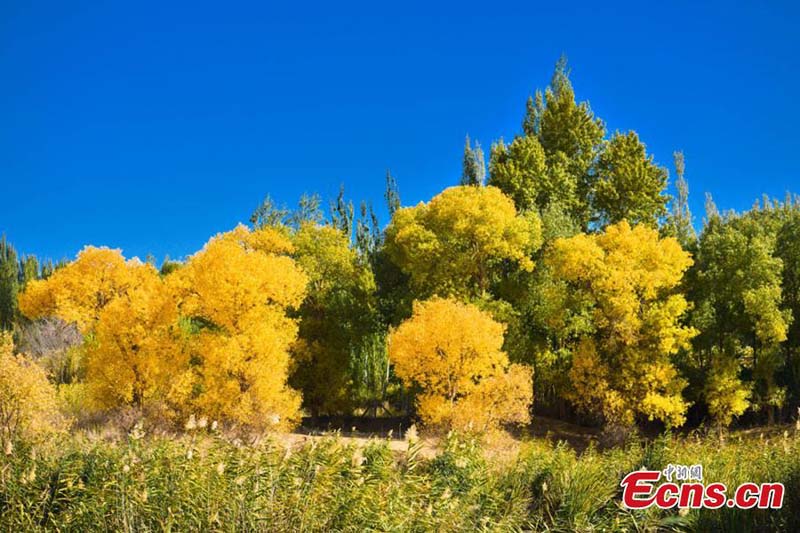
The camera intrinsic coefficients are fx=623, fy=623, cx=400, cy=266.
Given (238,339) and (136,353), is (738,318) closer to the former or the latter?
(238,339)

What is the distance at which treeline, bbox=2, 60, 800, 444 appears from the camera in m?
21.6

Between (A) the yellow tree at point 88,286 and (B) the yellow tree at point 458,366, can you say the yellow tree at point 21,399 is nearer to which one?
(B) the yellow tree at point 458,366

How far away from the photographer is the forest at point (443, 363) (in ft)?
27.6

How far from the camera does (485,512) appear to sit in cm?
966

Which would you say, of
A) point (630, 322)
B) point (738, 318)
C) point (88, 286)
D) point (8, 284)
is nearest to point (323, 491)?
point (630, 322)

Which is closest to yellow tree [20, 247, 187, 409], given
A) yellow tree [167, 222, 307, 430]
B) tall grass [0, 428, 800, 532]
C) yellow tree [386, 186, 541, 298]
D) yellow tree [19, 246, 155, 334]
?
yellow tree [167, 222, 307, 430]

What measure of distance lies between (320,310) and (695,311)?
1774cm

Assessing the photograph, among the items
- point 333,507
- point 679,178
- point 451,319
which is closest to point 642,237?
point 451,319

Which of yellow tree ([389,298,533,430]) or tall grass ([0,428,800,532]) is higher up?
yellow tree ([389,298,533,430])

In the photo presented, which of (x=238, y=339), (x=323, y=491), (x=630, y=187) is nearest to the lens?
(x=323, y=491)

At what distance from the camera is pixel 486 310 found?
86.2ft

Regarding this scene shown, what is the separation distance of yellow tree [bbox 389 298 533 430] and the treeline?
0.24 ft

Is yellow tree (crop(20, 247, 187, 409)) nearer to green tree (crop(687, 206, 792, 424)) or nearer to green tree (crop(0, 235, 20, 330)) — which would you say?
green tree (crop(687, 206, 792, 424))

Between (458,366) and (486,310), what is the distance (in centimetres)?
570
